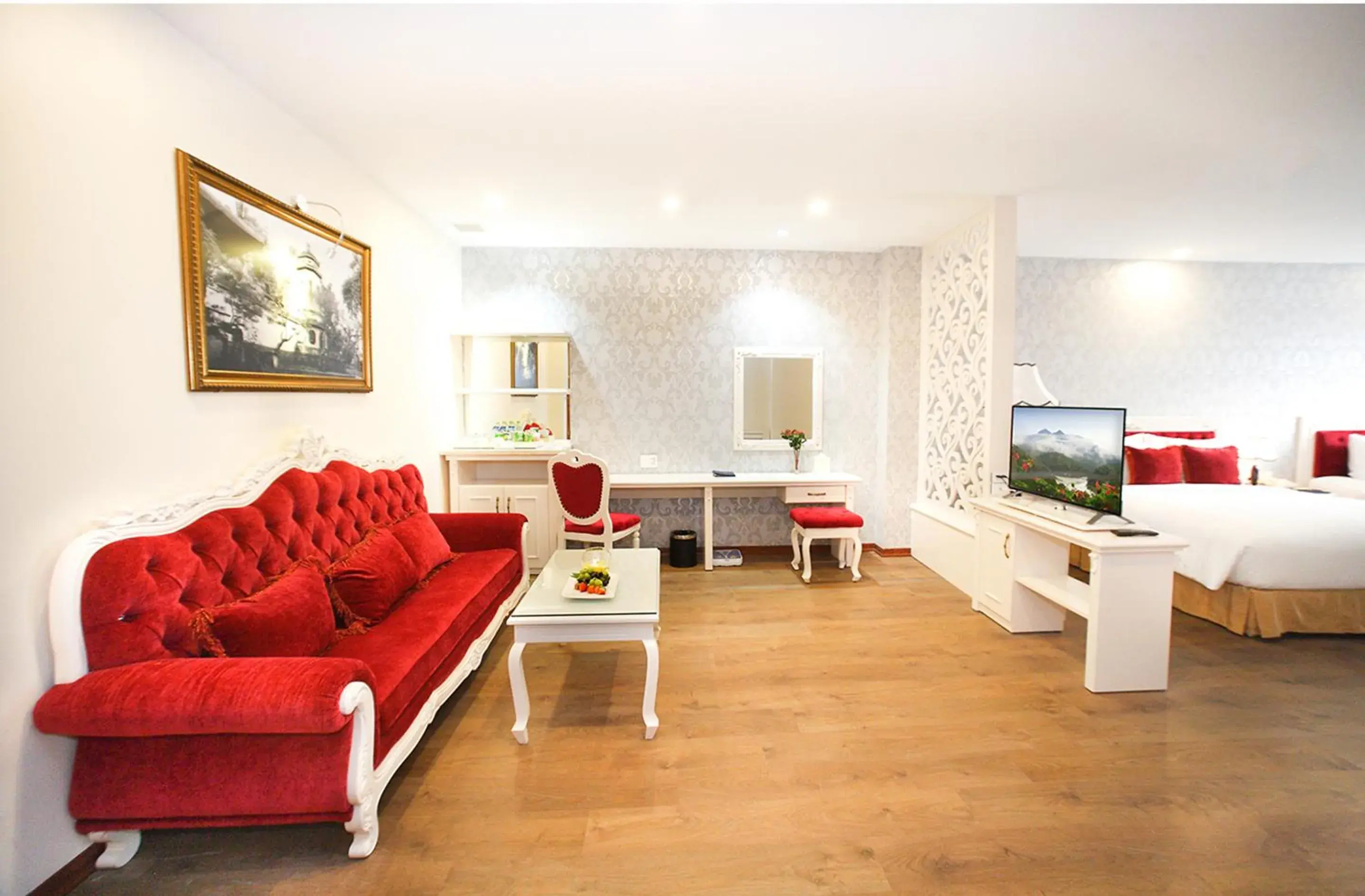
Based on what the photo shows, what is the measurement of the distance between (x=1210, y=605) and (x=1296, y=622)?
0.37 m

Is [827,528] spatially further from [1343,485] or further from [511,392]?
[1343,485]

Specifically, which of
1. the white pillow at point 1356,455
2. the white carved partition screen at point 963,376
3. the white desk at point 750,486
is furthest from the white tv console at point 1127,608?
the white pillow at point 1356,455

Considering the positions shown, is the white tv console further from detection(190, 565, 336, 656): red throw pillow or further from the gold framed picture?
the gold framed picture

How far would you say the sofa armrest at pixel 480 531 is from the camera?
349 centimetres

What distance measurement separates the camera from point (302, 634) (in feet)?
6.52

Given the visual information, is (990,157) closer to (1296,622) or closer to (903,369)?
(903,369)

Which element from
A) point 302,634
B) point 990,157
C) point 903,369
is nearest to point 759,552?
point 903,369

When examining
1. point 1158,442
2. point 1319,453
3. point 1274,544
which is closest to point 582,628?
point 1274,544

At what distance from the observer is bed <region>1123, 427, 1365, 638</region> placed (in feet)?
10.7

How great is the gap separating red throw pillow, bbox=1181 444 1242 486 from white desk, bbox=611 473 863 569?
302cm

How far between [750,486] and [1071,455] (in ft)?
7.37

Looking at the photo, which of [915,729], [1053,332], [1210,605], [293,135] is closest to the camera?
[915,729]

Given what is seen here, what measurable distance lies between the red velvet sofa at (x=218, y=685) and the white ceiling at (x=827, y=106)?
186 centimetres

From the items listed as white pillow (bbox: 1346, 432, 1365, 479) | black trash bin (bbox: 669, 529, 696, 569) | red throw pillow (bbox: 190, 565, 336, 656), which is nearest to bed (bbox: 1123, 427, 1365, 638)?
white pillow (bbox: 1346, 432, 1365, 479)
